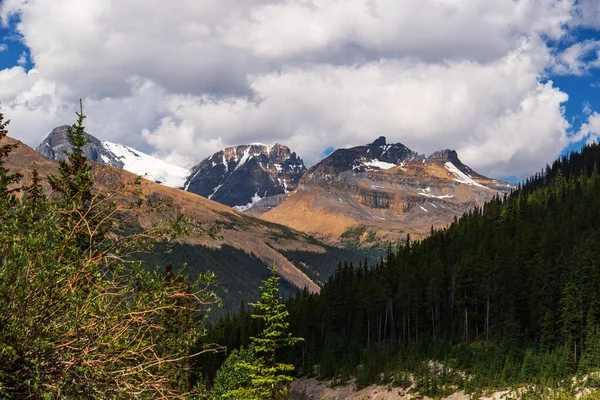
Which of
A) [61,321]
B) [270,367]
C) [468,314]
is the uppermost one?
[61,321]

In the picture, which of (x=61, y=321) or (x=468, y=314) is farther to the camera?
(x=468, y=314)

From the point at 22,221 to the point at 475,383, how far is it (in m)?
66.6

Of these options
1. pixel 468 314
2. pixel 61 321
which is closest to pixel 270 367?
pixel 61 321

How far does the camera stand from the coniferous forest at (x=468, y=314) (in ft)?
234

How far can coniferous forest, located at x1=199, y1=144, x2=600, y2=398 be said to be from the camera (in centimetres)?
7119

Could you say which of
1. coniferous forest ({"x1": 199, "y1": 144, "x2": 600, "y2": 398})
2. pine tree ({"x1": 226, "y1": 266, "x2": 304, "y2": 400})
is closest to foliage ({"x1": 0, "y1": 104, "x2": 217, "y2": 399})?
pine tree ({"x1": 226, "y1": 266, "x2": 304, "y2": 400})

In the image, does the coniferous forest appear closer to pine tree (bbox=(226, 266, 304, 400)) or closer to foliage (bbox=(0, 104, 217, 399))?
pine tree (bbox=(226, 266, 304, 400))

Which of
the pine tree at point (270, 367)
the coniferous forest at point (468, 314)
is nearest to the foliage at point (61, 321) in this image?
the pine tree at point (270, 367)

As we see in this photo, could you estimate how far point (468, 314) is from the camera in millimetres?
94000

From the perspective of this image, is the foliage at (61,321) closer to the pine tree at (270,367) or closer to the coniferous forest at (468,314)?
the pine tree at (270,367)

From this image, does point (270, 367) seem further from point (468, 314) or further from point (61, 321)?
point (468, 314)

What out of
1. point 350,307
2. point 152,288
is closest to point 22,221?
point 152,288

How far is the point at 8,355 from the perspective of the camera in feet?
27.2

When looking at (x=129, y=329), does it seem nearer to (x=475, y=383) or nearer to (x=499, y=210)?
(x=475, y=383)
